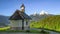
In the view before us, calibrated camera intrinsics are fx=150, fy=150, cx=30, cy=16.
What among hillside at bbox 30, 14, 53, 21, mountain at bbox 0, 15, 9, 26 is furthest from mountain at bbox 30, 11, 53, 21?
mountain at bbox 0, 15, 9, 26

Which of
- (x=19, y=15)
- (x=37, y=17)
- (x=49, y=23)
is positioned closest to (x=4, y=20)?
(x=19, y=15)

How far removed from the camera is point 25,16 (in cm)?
294

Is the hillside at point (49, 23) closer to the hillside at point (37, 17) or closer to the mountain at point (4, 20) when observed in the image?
the hillside at point (37, 17)

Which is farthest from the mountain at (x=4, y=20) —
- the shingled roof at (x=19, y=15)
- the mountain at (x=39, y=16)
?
the mountain at (x=39, y=16)

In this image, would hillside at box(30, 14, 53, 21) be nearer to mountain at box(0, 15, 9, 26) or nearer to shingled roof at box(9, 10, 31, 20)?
shingled roof at box(9, 10, 31, 20)

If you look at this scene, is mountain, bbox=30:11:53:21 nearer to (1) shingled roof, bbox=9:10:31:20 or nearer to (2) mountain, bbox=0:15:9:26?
(1) shingled roof, bbox=9:10:31:20

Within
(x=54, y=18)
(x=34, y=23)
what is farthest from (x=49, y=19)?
(x=34, y=23)

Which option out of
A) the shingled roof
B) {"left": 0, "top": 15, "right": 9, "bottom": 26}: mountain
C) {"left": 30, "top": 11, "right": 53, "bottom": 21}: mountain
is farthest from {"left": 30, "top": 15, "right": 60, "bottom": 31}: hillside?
{"left": 0, "top": 15, "right": 9, "bottom": 26}: mountain

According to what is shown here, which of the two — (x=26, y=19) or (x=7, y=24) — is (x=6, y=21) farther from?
(x=26, y=19)

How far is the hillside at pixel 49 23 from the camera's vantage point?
2934mm

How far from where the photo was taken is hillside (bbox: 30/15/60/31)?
293 cm

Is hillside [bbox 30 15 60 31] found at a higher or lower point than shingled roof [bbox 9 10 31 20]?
lower

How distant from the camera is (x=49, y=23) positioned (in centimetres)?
296

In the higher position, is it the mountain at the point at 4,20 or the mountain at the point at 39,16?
the mountain at the point at 39,16
